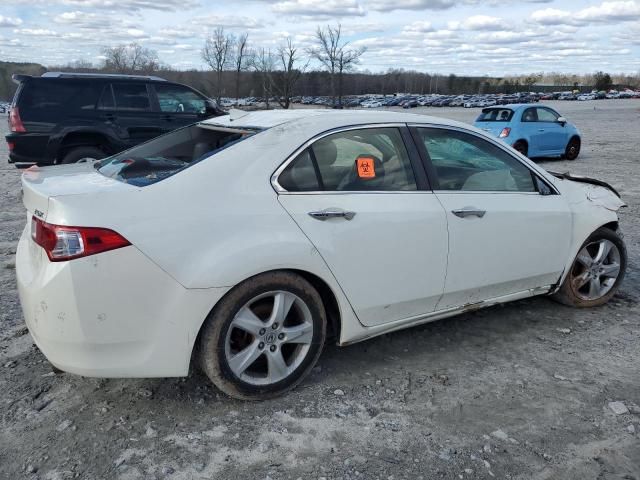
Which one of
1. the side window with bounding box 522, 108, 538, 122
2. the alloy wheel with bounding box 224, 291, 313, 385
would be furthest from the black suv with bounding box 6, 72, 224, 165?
the side window with bounding box 522, 108, 538, 122

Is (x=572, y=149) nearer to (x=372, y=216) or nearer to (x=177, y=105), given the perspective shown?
(x=177, y=105)

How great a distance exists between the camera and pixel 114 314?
104 inches

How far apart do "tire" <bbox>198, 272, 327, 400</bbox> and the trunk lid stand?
0.80m

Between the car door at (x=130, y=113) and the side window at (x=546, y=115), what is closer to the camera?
the car door at (x=130, y=113)

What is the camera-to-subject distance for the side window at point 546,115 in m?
14.5

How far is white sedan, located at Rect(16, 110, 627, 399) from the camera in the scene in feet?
8.65

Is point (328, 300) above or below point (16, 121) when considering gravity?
below

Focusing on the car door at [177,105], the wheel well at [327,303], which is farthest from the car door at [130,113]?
the wheel well at [327,303]

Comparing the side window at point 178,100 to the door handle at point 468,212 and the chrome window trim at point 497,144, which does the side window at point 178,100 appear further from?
the door handle at point 468,212

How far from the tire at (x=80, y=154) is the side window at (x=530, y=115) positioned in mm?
10030

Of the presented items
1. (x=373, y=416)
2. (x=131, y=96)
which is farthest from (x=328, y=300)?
(x=131, y=96)

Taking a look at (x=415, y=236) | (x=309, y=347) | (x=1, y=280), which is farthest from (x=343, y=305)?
(x=1, y=280)

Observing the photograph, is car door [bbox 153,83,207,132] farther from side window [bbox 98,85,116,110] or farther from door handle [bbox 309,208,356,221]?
door handle [bbox 309,208,356,221]

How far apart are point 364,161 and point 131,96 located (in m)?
7.12
